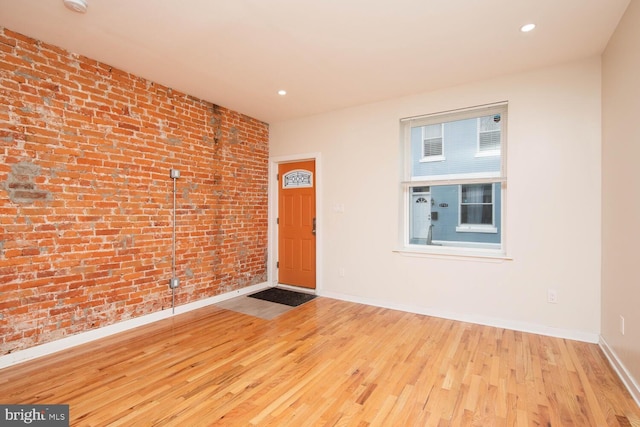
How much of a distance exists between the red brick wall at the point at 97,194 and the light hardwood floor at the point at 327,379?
1.57 feet

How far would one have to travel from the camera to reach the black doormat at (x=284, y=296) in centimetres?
420

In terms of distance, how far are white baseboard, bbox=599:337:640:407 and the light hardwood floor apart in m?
0.05

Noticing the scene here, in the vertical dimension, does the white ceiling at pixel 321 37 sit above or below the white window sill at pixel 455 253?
above

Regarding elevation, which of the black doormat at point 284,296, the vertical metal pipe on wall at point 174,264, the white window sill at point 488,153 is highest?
the white window sill at point 488,153

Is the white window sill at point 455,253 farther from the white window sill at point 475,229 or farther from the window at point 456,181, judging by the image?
the white window sill at point 475,229

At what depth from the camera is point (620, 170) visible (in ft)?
7.75

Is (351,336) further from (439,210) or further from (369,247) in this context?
(439,210)

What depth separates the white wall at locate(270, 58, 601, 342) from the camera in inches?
114

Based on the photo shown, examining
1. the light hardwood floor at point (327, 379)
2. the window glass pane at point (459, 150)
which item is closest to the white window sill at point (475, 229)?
the window glass pane at point (459, 150)

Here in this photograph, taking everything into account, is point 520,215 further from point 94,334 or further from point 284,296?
point 94,334

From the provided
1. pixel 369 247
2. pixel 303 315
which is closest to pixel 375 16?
pixel 369 247

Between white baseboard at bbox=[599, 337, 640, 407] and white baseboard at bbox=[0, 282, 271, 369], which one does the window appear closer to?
white baseboard at bbox=[599, 337, 640, 407]

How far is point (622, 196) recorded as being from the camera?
2322 millimetres

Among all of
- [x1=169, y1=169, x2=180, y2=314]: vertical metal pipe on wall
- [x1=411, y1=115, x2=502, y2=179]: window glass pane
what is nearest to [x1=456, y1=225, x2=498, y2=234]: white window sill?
[x1=411, y1=115, x2=502, y2=179]: window glass pane
